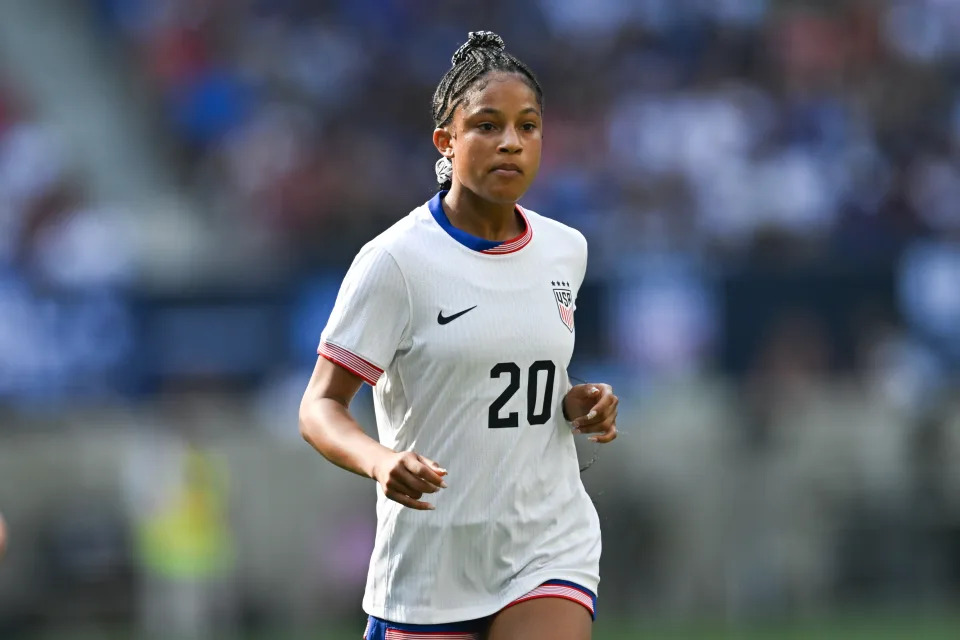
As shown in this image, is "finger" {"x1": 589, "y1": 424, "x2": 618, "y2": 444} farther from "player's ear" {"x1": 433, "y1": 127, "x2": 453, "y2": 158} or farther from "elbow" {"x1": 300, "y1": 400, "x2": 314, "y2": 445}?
"player's ear" {"x1": 433, "y1": 127, "x2": 453, "y2": 158}

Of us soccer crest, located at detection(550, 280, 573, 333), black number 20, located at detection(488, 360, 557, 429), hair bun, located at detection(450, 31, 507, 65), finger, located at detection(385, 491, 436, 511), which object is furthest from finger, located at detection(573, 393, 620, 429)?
hair bun, located at detection(450, 31, 507, 65)

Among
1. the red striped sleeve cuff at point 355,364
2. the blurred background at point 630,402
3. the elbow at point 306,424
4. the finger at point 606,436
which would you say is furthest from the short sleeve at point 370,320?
the blurred background at point 630,402

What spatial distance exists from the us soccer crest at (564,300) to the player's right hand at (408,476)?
95 cm

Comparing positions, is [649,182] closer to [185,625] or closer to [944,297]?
[944,297]

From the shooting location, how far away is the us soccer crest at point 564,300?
17.3 ft

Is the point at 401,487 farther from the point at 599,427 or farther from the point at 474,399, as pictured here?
the point at 599,427

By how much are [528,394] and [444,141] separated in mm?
828

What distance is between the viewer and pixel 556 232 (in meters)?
5.48

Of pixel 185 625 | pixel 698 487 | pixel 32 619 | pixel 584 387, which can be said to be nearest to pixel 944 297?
pixel 698 487

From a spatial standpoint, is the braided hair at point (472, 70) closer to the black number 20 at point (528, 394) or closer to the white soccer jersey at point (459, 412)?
the white soccer jersey at point (459, 412)

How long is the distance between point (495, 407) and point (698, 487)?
9.34m

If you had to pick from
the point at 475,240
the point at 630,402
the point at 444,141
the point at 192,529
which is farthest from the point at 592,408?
the point at 192,529

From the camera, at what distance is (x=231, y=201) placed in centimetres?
1595

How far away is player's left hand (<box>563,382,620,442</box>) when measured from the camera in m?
5.10
